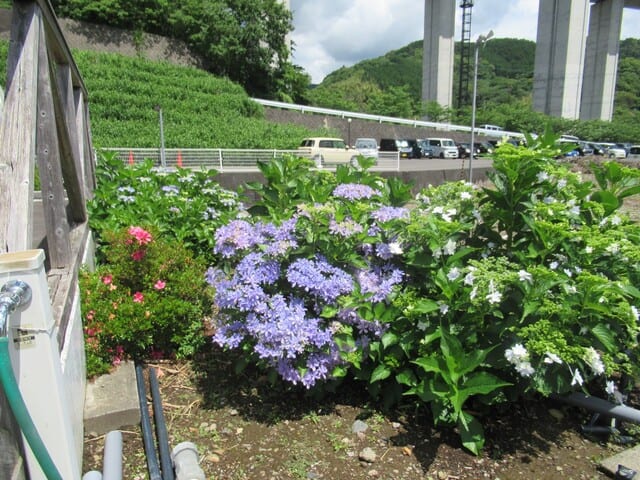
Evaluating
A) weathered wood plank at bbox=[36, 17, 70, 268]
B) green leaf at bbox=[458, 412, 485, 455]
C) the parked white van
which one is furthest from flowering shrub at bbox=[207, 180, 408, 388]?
the parked white van

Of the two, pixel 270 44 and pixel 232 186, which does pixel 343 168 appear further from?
pixel 270 44

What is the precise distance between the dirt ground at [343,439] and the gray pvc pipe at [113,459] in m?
0.26

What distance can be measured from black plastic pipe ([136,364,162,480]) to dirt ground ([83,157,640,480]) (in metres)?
0.07

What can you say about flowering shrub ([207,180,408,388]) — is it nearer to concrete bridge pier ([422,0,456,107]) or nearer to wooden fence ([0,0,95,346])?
wooden fence ([0,0,95,346])

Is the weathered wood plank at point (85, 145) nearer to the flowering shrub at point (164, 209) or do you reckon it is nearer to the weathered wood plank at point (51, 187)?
the flowering shrub at point (164, 209)

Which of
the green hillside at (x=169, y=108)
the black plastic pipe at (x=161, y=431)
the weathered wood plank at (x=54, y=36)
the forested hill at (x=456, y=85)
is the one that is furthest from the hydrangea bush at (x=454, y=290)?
the forested hill at (x=456, y=85)

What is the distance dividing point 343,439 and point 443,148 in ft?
109

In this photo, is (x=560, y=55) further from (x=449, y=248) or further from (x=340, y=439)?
(x=340, y=439)

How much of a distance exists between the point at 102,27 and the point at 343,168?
32.9 metres

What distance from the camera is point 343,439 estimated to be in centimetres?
268

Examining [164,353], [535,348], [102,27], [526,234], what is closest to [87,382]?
[164,353]

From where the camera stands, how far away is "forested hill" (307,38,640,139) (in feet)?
167

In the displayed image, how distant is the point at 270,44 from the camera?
34594mm

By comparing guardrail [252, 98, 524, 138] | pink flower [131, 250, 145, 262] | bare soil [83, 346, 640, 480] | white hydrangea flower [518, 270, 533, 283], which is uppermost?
guardrail [252, 98, 524, 138]
